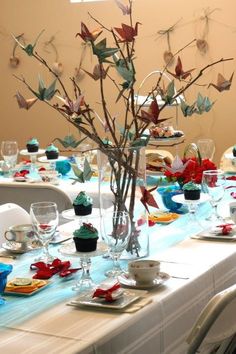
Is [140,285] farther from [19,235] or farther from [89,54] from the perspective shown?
[89,54]

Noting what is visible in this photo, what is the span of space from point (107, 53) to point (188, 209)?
101cm

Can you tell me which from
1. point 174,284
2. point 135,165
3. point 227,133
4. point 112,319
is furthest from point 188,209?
point 227,133

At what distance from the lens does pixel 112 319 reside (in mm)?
1641

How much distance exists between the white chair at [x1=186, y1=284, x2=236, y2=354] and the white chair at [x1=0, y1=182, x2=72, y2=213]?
6.19 feet

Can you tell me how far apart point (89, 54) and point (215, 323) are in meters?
4.55

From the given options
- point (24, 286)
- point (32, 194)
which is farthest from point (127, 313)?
point (32, 194)

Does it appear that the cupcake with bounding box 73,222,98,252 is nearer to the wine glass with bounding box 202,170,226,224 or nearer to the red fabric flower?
→ the wine glass with bounding box 202,170,226,224

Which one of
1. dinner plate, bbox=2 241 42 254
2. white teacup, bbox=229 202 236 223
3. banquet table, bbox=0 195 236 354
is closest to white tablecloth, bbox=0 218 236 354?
banquet table, bbox=0 195 236 354

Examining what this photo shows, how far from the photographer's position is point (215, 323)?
61.9 inches

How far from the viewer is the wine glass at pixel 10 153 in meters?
3.97

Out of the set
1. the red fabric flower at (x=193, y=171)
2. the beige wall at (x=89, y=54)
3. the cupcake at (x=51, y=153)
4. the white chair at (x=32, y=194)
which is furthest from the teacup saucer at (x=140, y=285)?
the beige wall at (x=89, y=54)

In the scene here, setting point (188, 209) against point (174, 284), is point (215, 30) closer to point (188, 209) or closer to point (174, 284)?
point (188, 209)

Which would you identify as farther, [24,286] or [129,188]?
[129,188]

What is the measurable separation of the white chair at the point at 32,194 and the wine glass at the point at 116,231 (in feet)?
5.03
